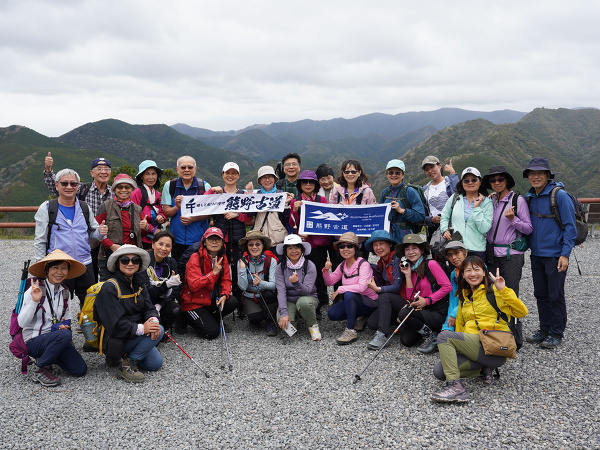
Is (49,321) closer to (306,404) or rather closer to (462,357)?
(306,404)

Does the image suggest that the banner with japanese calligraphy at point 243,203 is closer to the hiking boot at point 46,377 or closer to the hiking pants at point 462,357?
the hiking boot at point 46,377

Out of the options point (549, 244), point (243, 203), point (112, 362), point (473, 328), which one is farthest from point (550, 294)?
point (112, 362)

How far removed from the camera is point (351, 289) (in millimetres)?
6539

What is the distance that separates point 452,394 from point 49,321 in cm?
483

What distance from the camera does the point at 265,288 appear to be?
22.6 feet

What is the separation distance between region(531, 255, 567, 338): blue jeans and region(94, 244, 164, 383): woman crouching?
5.26 metres

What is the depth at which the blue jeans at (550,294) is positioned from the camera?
5832mm

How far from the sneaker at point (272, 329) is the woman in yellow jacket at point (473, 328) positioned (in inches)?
107

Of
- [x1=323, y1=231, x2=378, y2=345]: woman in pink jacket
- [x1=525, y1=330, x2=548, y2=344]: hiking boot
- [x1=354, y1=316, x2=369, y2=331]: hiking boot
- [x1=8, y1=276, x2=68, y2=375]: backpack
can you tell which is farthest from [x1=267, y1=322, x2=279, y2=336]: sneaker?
[x1=525, y1=330, x2=548, y2=344]: hiking boot

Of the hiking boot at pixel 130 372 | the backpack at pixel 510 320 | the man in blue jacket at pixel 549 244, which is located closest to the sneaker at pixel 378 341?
the backpack at pixel 510 320

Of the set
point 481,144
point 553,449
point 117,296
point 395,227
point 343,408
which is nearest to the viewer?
point 553,449

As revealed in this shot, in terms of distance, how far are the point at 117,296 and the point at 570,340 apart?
639cm

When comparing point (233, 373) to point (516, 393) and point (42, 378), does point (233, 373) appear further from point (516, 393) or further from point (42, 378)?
point (516, 393)

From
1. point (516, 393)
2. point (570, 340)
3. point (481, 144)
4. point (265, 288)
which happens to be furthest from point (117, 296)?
point (481, 144)
